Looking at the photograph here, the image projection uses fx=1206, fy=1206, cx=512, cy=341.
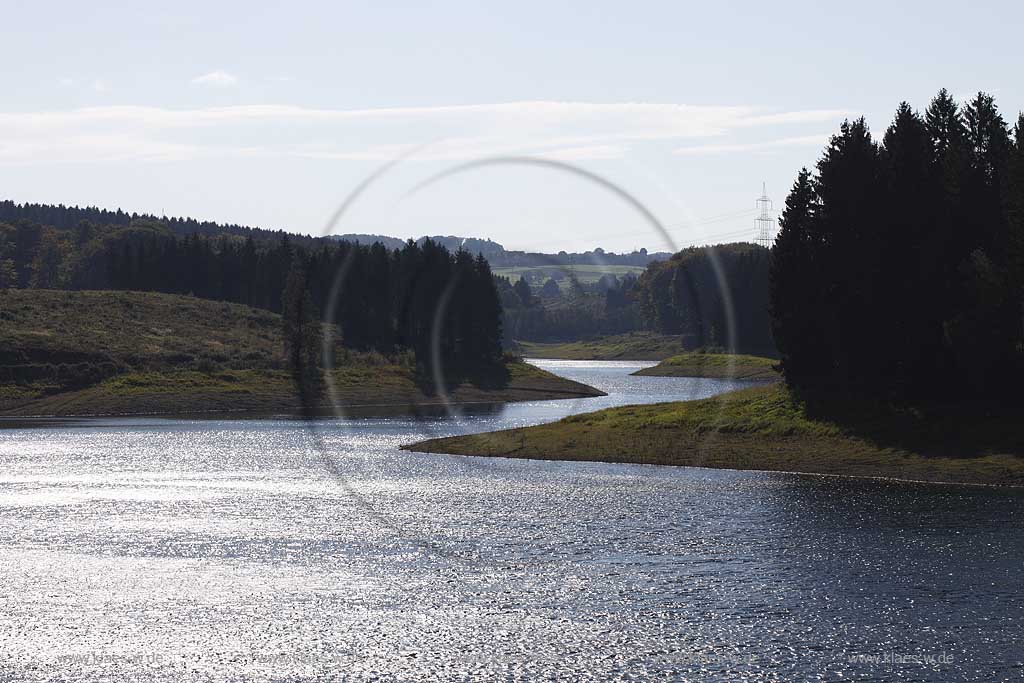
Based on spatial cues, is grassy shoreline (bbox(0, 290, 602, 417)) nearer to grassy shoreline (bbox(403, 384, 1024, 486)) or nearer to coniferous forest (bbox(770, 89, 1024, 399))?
grassy shoreline (bbox(403, 384, 1024, 486))

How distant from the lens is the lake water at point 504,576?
35.3 m

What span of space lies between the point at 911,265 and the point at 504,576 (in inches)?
2202

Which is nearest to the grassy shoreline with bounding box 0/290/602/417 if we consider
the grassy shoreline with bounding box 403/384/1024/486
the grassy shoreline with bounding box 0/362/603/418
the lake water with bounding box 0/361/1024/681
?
the grassy shoreline with bounding box 0/362/603/418

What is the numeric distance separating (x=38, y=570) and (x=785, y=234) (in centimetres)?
7304

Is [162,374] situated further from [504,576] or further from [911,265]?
[504,576]

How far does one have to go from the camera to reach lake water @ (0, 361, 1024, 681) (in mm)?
35312

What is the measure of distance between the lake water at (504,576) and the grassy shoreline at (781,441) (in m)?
3.35

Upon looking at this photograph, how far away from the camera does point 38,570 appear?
47.9 m

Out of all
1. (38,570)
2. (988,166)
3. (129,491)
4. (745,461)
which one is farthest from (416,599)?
(988,166)

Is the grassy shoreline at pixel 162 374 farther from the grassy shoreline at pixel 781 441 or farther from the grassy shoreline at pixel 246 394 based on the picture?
the grassy shoreline at pixel 781 441

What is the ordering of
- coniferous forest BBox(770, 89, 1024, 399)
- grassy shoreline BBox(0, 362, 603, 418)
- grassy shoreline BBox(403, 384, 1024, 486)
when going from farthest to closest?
grassy shoreline BBox(0, 362, 603, 418)
coniferous forest BBox(770, 89, 1024, 399)
grassy shoreline BBox(403, 384, 1024, 486)

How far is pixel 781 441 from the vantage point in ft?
285

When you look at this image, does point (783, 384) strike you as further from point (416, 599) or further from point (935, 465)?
point (416, 599)

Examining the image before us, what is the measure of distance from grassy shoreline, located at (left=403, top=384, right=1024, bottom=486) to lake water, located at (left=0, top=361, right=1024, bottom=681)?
132 inches
